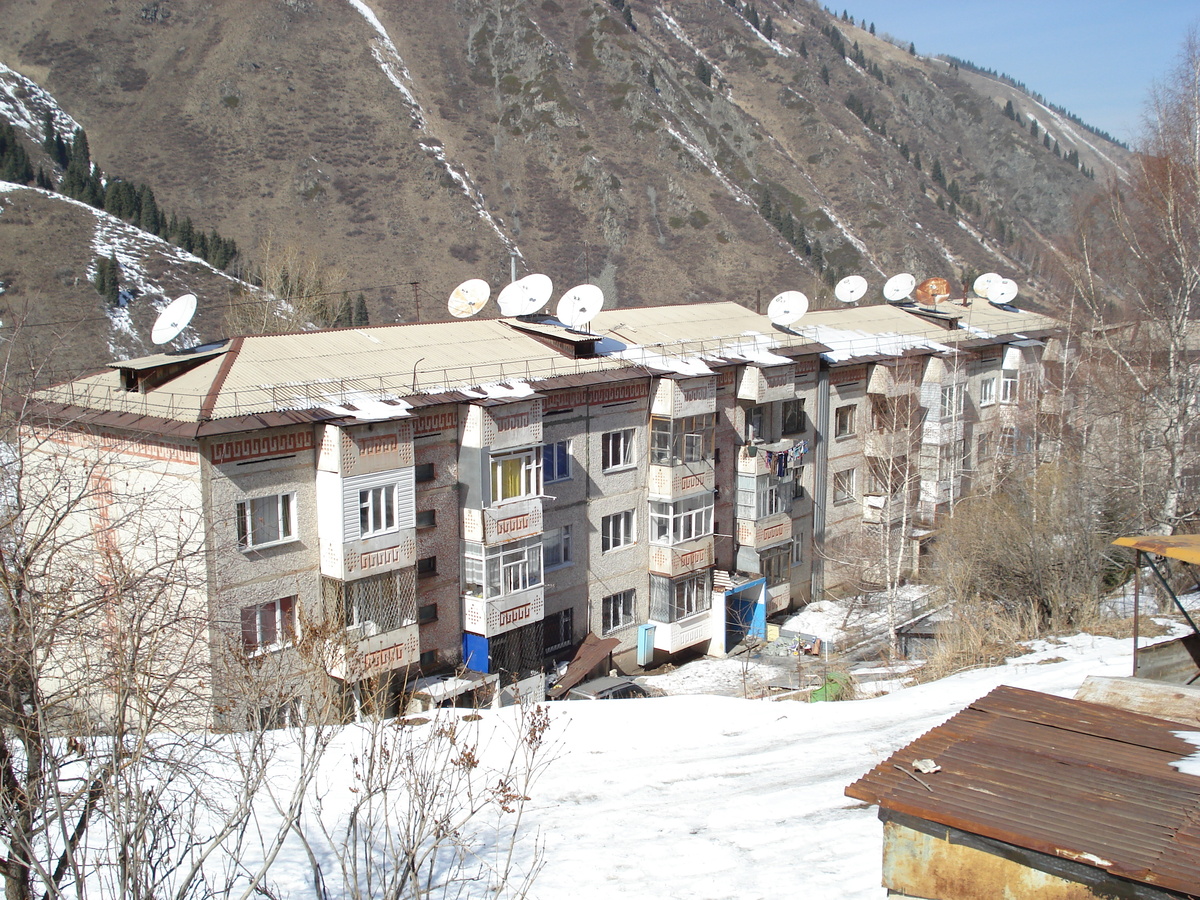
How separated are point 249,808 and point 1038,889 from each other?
636 cm

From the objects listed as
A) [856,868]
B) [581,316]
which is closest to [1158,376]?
[581,316]

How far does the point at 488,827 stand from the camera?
13625 mm

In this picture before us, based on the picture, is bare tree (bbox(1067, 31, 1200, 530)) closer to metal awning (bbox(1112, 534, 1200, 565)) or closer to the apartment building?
the apartment building

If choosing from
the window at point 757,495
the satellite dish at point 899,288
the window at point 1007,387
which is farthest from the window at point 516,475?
the window at point 1007,387

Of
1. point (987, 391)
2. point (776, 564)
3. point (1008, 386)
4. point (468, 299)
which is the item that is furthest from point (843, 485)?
point (468, 299)

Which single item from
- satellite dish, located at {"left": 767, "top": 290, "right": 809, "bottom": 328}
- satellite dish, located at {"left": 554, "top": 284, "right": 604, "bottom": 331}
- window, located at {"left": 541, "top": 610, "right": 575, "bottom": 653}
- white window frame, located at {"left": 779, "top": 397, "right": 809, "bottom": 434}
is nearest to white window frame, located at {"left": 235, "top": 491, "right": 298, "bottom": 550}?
window, located at {"left": 541, "top": 610, "right": 575, "bottom": 653}

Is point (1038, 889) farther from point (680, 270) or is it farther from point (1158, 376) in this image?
point (680, 270)

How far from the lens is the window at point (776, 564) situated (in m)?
39.2

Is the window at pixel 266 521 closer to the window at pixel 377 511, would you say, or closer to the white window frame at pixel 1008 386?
the window at pixel 377 511

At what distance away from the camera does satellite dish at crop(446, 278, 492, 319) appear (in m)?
36.0

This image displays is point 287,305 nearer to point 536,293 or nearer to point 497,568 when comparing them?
point 536,293

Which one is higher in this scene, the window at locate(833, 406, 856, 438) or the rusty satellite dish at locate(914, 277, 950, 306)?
the rusty satellite dish at locate(914, 277, 950, 306)

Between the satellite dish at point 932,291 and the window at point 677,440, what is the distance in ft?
78.2

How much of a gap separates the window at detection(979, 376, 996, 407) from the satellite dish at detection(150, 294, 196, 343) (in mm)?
37022
